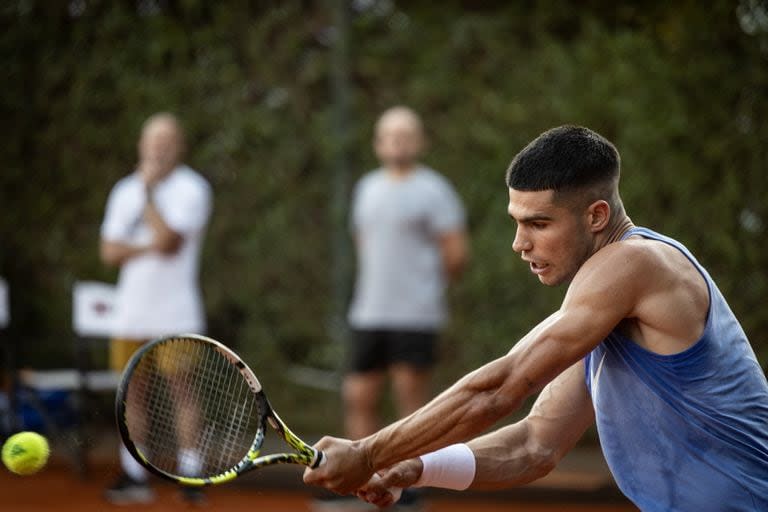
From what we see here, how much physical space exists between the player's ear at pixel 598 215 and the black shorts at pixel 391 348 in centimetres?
345

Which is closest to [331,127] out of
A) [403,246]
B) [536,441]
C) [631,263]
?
[403,246]

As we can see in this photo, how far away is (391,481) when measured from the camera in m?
3.30

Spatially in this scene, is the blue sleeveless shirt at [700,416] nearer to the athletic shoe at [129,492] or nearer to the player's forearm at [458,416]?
the player's forearm at [458,416]

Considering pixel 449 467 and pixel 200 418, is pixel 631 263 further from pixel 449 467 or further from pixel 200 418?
pixel 200 418

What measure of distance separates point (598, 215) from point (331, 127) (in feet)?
14.1

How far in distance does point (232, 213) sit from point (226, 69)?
819 mm

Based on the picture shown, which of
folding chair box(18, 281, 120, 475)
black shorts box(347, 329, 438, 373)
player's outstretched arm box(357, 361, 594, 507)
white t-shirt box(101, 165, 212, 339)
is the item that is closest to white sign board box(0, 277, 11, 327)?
folding chair box(18, 281, 120, 475)

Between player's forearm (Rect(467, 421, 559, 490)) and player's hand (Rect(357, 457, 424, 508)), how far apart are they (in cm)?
18

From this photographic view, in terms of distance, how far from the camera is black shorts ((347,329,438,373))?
21.5ft

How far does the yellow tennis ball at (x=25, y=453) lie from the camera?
12.7 feet

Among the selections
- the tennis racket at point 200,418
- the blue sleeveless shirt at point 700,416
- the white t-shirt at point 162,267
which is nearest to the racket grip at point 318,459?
the tennis racket at point 200,418

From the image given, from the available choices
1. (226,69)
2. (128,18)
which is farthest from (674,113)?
(128,18)

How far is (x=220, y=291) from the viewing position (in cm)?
Result: 776

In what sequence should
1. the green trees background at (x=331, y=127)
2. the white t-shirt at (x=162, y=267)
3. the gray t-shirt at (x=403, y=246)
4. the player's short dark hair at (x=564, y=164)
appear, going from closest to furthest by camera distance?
the player's short dark hair at (x=564, y=164)
the gray t-shirt at (x=403, y=246)
the green trees background at (x=331, y=127)
the white t-shirt at (x=162, y=267)
